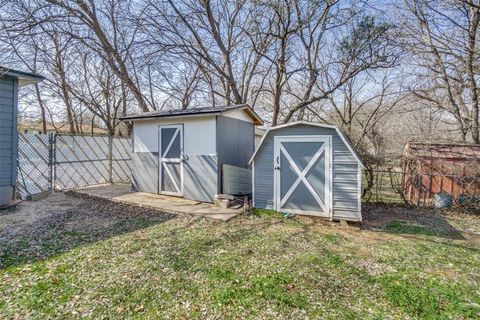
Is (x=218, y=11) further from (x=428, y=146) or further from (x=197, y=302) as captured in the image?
(x=197, y=302)

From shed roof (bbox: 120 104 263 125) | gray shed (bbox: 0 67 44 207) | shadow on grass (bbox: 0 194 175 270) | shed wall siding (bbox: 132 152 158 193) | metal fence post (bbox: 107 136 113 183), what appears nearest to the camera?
shadow on grass (bbox: 0 194 175 270)

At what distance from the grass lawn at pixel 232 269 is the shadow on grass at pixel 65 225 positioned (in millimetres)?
27

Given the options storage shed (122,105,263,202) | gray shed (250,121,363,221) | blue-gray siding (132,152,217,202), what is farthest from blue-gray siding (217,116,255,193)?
gray shed (250,121,363,221)

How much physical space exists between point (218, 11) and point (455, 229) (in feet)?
34.2

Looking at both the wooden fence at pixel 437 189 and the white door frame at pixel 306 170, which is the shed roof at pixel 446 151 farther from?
the white door frame at pixel 306 170

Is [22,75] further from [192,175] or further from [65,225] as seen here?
[192,175]

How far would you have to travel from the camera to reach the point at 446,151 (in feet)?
26.3

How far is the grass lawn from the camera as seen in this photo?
101 inches

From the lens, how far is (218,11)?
11.0 m

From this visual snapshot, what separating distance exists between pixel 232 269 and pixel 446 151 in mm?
7830

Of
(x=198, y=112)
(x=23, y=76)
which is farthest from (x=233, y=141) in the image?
(x=23, y=76)

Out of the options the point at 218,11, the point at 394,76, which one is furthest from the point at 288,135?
the point at 394,76

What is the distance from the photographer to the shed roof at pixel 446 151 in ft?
25.2

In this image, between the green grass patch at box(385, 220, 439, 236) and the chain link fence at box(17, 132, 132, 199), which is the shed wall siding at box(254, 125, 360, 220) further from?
the chain link fence at box(17, 132, 132, 199)
